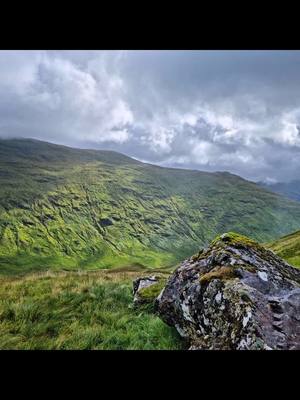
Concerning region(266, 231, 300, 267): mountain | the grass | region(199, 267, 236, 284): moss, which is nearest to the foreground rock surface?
region(199, 267, 236, 284): moss

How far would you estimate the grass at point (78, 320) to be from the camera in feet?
23.0

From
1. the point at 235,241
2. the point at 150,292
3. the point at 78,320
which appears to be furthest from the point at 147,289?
the point at 235,241

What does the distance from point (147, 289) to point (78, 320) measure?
7.11 ft

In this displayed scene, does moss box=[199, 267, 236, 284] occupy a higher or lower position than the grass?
higher

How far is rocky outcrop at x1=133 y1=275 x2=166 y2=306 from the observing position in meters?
9.23

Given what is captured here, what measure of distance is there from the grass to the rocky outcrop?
0.26m

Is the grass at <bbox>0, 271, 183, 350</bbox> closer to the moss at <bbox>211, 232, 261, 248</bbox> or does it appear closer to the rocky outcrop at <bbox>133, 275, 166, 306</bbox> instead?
the rocky outcrop at <bbox>133, 275, 166, 306</bbox>

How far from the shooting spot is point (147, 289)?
965 centimetres
